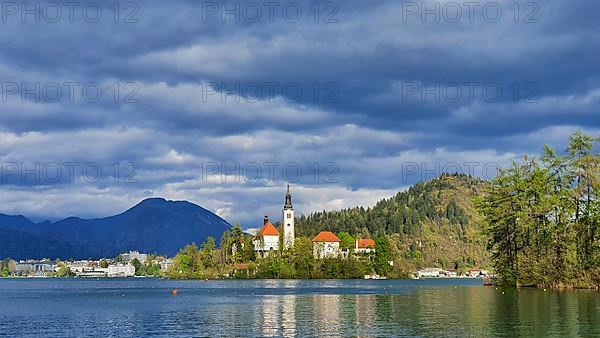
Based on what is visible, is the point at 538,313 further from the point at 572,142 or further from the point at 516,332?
the point at 572,142

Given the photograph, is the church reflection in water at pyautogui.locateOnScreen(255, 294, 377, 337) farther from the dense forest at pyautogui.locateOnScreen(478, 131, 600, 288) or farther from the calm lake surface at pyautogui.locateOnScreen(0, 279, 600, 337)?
the dense forest at pyautogui.locateOnScreen(478, 131, 600, 288)

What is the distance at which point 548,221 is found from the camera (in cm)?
9725

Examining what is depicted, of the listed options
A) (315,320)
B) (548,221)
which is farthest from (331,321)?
(548,221)

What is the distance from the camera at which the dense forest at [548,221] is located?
89812mm

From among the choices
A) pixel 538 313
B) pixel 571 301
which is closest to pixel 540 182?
pixel 571 301

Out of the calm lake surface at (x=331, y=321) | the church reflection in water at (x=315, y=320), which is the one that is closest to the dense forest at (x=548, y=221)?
the calm lake surface at (x=331, y=321)

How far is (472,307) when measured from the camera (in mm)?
68188

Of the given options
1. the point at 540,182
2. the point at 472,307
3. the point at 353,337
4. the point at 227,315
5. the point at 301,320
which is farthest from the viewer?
the point at 540,182

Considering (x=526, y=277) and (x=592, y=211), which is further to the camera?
(x=526, y=277)

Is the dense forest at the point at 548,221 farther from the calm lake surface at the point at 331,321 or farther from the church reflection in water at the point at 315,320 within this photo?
the church reflection in water at the point at 315,320

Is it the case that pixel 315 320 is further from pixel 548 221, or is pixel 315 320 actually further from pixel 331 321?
pixel 548 221

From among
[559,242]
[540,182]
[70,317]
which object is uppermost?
[540,182]

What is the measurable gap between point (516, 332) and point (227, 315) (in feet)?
91.6

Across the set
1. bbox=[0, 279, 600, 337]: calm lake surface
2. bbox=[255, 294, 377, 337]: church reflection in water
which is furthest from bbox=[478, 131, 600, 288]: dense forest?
bbox=[255, 294, 377, 337]: church reflection in water
